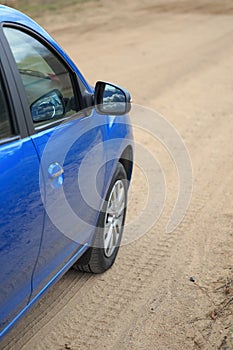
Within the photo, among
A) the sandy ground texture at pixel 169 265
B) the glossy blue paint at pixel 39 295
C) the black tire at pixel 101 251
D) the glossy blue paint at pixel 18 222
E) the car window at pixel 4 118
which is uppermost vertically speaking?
the car window at pixel 4 118

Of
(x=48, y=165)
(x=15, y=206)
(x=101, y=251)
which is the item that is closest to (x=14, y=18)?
(x=48, y=165)

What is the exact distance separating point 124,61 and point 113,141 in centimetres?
806

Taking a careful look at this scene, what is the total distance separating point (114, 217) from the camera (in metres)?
4.55

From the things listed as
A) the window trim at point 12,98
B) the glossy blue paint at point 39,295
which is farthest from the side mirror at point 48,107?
the glossy blue paint at point 39,295

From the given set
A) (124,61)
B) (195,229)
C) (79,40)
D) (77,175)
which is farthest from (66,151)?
(79,40)

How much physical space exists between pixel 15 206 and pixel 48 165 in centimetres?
40

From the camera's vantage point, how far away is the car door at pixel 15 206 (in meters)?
2.80

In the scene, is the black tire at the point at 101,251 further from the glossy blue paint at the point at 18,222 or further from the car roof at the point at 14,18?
the car roof at the point at 14,18

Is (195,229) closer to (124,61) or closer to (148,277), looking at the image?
(148,277)

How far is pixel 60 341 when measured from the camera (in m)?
3.76

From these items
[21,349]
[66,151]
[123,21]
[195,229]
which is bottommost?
[123,21]

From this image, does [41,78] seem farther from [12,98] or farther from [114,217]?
[114,217]

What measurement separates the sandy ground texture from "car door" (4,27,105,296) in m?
0.49

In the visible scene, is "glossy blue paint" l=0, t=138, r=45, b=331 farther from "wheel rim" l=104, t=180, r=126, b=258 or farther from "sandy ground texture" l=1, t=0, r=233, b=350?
"wheel rim" l=104, t=180, r=126, b=258
